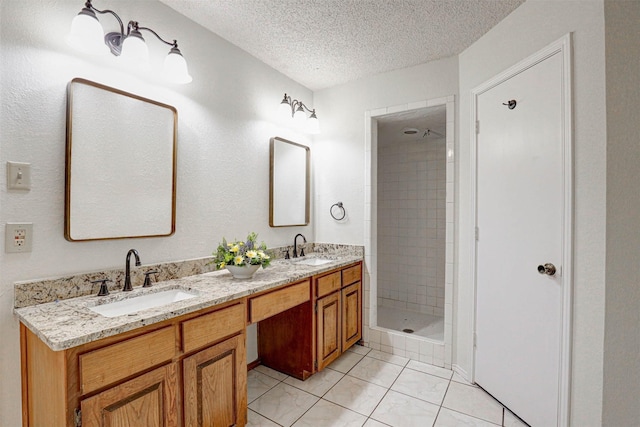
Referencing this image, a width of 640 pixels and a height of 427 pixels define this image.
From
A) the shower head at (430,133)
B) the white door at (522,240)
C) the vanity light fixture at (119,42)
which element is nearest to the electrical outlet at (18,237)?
the vanity light fixture at (119,42)

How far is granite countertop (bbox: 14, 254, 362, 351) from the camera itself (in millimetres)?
1091

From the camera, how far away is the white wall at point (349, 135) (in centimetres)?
272

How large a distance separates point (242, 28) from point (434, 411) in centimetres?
287

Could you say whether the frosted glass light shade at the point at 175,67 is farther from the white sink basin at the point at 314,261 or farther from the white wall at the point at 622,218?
the white wall at the point at 622,218

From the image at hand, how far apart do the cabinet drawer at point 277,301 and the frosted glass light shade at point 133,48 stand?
1.46 meters

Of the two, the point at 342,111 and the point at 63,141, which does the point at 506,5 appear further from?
the point at 63,141

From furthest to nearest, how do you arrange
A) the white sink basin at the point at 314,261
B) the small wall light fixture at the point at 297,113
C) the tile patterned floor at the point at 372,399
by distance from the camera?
the white sink basin at the point at 314,261, the small wall light fixture at the point at 297,113, the tile patterned floor at the point at 372,399

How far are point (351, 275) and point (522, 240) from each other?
4.42 ft

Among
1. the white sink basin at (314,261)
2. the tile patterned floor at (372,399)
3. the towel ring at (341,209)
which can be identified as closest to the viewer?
the tile patterned floor at (372,399)

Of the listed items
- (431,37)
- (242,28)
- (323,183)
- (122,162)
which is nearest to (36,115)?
(122,162)

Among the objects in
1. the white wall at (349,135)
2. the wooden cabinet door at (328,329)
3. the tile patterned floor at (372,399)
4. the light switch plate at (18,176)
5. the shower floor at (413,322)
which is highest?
the white wall at (349,135)

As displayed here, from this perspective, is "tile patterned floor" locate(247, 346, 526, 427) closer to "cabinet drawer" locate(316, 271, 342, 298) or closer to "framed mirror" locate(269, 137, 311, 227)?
"cabinet drawer" locate(316, 271, 342, 298)

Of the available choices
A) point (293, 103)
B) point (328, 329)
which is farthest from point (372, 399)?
point (293, 103)

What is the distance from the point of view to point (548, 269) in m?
1.72
